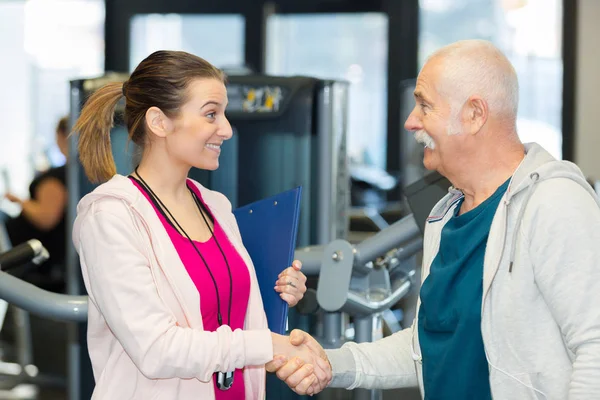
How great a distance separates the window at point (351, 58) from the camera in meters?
7.22

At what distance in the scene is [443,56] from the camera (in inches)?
65.1

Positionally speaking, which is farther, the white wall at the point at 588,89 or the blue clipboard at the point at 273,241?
the white wall at the point at 588,89

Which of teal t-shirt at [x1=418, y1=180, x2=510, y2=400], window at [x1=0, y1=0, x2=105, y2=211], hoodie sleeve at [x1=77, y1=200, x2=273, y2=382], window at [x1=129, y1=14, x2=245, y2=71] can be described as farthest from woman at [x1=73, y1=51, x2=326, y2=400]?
window at [x1=0, y1=0, x2=105, y2=211]

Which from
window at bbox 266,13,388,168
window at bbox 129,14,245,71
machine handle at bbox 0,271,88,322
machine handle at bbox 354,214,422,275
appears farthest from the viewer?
window at bbox 129,14,245,71

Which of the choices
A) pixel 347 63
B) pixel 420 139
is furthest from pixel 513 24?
pixel 420 139

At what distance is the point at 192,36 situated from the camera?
759 centimetres

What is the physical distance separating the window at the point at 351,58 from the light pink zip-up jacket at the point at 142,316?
5611 millimetres

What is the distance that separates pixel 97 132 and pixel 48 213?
309 centimetres

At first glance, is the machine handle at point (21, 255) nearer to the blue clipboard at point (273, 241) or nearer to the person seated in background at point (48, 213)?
the blue clipboard at point (273, 241)

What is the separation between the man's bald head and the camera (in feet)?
5.31

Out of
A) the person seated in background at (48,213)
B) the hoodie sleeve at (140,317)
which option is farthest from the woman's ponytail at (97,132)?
the person seated in background at (48,213)

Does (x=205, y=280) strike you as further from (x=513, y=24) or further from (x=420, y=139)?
(x=513, y=24)

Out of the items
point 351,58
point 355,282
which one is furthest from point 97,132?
point 351,58

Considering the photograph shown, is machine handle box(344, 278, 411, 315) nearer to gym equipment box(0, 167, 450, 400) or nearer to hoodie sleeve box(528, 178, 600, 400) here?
gym equipment box(0, 167, 450, 400)
